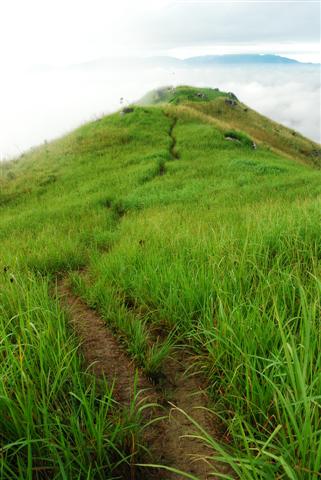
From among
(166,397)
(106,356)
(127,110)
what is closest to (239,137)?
(127,110)

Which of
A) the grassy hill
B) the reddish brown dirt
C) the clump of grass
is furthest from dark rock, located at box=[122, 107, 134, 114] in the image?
the reddish brown dirt

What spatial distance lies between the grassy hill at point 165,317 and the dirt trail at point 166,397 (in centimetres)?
9

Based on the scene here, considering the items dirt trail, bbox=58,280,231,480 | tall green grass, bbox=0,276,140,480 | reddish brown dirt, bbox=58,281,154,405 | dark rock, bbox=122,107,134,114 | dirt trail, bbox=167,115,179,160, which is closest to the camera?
tall green grass, bbox=0,276,140,480

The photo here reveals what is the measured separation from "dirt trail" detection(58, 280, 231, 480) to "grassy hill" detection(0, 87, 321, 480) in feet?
0.30

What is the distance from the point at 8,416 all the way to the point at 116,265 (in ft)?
10.0

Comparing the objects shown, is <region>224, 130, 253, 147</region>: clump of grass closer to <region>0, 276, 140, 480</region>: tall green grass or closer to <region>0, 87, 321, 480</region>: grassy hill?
<region>0, 87, 321, 480</region>: grassy hill

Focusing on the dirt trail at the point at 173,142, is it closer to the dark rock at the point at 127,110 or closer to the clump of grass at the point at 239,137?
the dark rock at the point at 127,110

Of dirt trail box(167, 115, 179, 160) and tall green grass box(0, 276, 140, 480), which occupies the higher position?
dirt trail box(167, 115, 179, 160)

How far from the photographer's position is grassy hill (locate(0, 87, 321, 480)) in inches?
74.7

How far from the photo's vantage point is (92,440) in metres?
1.95

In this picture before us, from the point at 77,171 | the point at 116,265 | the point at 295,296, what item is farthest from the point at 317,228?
the point at 77,171

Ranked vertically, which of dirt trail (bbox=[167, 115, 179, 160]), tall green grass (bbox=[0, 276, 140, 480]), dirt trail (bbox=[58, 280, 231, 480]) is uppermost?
dirt trail (bbox=[167, 115, 179, 160])

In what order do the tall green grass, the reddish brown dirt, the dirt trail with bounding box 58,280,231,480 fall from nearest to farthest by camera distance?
the tall green grass, the dirt trail with bounding box 58,280,231,480, the reddish brown dirt

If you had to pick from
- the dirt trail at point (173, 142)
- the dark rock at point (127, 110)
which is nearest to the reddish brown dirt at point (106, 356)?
the dirt trail at point (173, 142)
